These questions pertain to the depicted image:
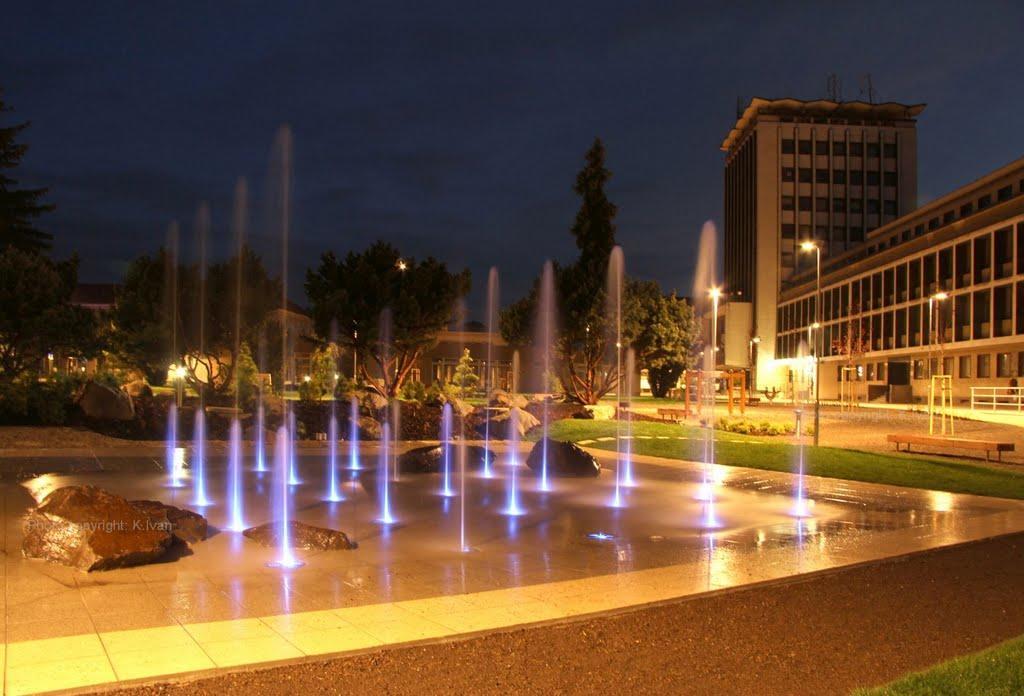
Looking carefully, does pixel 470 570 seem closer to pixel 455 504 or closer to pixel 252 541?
pixel 252 541

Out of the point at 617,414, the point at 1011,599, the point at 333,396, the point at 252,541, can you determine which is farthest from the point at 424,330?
Result: the point at 1011,599

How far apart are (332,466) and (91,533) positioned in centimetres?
960

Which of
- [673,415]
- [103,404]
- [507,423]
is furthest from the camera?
[673,415]

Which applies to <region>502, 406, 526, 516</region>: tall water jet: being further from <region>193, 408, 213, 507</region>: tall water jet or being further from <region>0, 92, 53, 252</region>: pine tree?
<region>0, 92, 53, 252</region>: pine tree

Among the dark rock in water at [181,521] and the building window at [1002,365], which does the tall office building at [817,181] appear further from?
the dark rock in water at [181,521]

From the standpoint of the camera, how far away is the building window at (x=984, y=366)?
1985 inches

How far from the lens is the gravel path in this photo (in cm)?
516

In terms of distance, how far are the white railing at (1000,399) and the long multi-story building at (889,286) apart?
4.11ft

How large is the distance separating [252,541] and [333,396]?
25.6 meters

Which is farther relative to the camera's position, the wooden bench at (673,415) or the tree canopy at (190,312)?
the wooden bench at (673,415)

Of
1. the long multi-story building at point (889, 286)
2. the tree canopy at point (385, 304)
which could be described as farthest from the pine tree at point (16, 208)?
the long multi-story building at point (889, 286)

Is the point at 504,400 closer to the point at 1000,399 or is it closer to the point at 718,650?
the point at 718,650

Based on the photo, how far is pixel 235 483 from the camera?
47.9 feet

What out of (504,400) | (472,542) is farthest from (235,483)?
(504,400)
